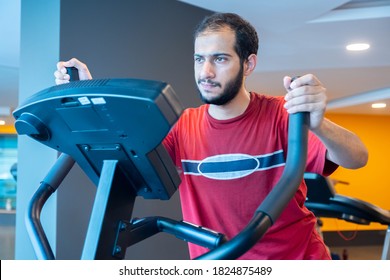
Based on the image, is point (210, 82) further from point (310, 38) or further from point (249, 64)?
point (310, 38)

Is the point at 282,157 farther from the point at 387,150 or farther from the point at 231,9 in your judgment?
the point at 387,150

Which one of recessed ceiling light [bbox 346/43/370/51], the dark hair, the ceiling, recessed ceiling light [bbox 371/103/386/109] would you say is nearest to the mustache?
the dark hair

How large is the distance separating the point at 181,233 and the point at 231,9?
2.49m

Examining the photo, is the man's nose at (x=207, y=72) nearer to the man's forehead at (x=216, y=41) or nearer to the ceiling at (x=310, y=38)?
the man's forehead at (x=216, y=41)

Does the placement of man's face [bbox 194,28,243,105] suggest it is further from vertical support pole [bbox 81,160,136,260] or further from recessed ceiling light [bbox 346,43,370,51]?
recessed ceiling light [bbox 346,43,370,51]

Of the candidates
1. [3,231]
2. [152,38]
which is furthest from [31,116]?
[3,231]

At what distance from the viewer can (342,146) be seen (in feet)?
3.26

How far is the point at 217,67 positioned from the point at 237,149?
0.26 meters

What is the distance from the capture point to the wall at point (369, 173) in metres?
8.09

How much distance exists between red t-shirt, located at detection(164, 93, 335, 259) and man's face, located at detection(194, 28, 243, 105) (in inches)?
6.0

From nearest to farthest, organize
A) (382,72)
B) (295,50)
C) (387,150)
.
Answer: (295,50) < (382,72) < (387,150)

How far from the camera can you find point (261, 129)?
1.20 m

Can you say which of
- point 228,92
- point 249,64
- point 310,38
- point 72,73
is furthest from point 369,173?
point 72,73

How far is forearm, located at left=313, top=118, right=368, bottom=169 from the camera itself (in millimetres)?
945
